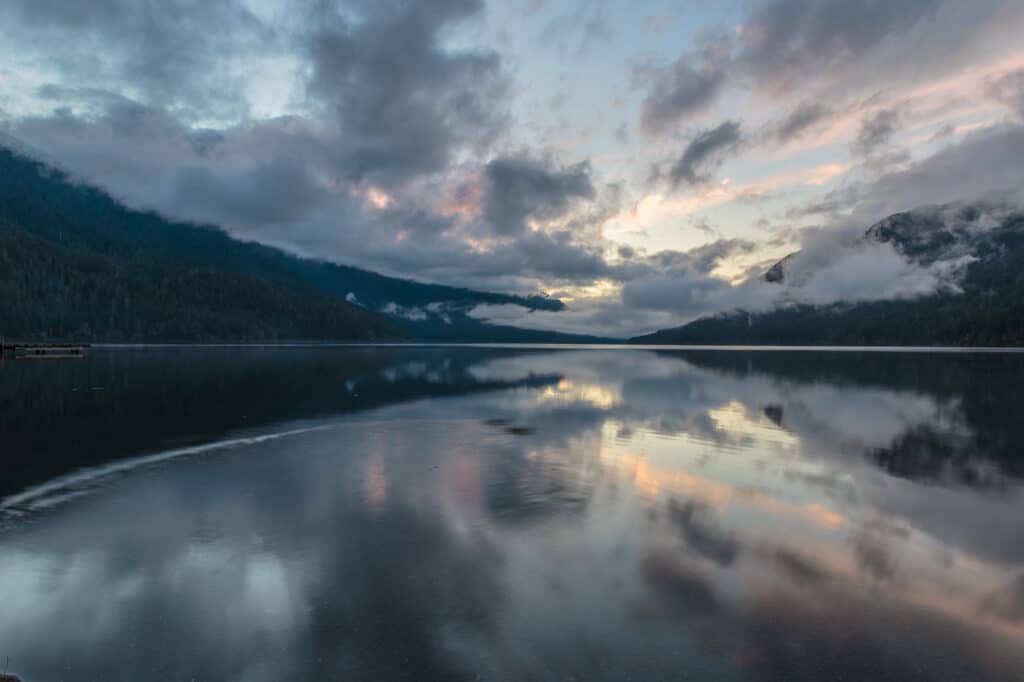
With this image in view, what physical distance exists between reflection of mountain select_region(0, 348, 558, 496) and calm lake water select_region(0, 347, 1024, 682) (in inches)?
24.3

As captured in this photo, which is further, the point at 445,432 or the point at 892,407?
the point at 892,407

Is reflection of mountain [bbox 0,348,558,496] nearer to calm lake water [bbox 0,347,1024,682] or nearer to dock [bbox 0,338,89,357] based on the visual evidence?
calm lake water [bbox 0,347,1024,682]

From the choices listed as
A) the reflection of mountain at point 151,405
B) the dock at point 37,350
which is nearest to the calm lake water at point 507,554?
the reflection of mountain at point 151,405

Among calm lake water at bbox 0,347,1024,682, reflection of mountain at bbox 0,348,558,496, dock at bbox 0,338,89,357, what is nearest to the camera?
calm lake water at bbox 0,347,1024,682

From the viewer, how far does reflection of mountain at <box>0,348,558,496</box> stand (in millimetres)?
33281

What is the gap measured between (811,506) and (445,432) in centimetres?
2508

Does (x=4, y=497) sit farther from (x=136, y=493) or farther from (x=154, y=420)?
(x=154, y=420)

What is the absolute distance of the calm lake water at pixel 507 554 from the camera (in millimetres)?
12023

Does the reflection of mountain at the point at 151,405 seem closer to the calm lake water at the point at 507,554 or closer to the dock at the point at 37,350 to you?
the calm lake water at the point at 507,554

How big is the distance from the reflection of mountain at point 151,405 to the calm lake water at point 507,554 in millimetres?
618

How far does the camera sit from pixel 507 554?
17.7 metres

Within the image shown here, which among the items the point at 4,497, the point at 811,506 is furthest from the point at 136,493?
the point at 811,506

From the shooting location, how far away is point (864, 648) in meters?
12.3

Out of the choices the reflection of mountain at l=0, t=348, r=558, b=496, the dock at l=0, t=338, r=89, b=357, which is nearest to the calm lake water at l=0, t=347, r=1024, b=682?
the reflection of mountain at l=0, t=348, r=558, b=496
